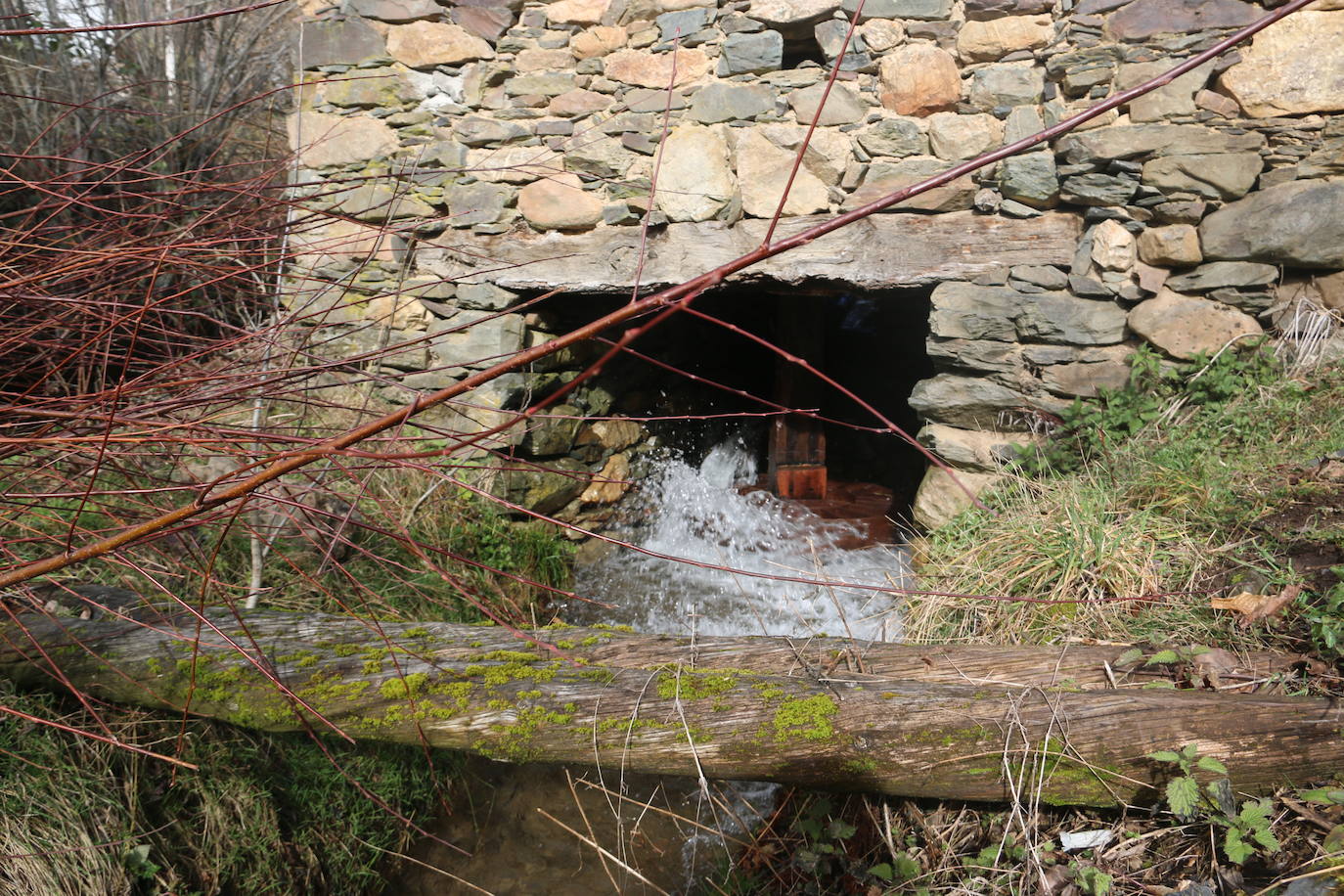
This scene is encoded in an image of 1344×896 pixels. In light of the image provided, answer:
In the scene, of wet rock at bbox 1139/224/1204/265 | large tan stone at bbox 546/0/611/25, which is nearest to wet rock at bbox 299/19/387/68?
large tan stone at bbox 546/0/611/25

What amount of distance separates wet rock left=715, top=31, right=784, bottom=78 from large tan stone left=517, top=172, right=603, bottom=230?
84cm

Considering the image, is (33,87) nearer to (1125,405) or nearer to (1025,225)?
(1025,225)

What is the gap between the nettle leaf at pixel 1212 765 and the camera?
164cm

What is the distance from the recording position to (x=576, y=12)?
11.9 feet

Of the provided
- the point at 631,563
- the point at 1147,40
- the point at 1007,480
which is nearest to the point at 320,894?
the point at 631,563

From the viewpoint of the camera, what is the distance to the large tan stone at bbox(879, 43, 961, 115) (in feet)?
10.9

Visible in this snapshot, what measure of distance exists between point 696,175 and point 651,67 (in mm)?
523

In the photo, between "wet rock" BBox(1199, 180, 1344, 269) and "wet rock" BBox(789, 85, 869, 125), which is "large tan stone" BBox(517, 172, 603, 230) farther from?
"wet rock" BBox(1199, 180, 1344, 269)

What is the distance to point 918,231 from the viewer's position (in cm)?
349

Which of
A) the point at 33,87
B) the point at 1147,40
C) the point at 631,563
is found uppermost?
the point at 1147,40

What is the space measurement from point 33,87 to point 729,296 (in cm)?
373

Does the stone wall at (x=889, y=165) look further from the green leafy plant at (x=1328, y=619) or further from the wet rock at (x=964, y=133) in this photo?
the green leafy plant at (x=1328, y=619)

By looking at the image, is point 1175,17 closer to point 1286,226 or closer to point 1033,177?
point 1033,177

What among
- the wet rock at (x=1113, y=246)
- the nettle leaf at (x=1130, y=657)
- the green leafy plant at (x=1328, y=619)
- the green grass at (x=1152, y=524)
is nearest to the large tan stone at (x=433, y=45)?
the wet rock at (x=1113, y=246)
